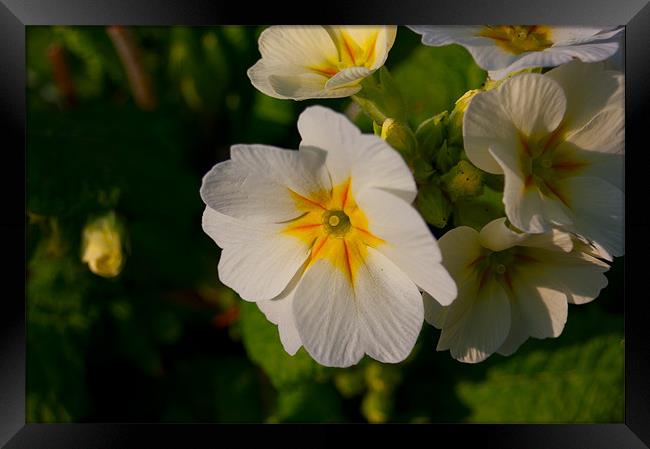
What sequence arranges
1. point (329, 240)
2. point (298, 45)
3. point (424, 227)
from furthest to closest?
point (298, 45) → point (329, 240) → point (424, 227)

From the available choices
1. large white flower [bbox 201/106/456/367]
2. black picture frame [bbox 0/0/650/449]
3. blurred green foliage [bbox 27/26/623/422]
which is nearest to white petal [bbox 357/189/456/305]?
large white flower [bbox 201/106/456/367]

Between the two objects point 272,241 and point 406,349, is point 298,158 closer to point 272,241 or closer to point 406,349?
point 272,241

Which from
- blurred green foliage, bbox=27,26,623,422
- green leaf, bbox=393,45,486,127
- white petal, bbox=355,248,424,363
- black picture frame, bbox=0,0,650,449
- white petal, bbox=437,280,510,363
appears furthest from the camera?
blurred green foliage, bbox=27,26,623,422

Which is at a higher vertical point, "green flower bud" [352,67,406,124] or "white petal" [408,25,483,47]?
"white petal" [408,25,483,47]

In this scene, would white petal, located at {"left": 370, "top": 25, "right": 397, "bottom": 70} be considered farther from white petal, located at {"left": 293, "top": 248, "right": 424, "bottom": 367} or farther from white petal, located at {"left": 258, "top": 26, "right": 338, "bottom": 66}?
white petal, located at {"left": 293, "top": 248, "right": 424, "bottom": 367}

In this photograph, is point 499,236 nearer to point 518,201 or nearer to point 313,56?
point 518,201

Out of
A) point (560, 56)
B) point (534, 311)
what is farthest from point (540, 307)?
point (560, 56)

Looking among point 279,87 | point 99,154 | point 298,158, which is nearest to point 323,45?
point 279,87

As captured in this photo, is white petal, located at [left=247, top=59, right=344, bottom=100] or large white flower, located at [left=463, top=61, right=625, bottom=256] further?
white petal, located at [left=247, top=59, right=344, bottom=100]
